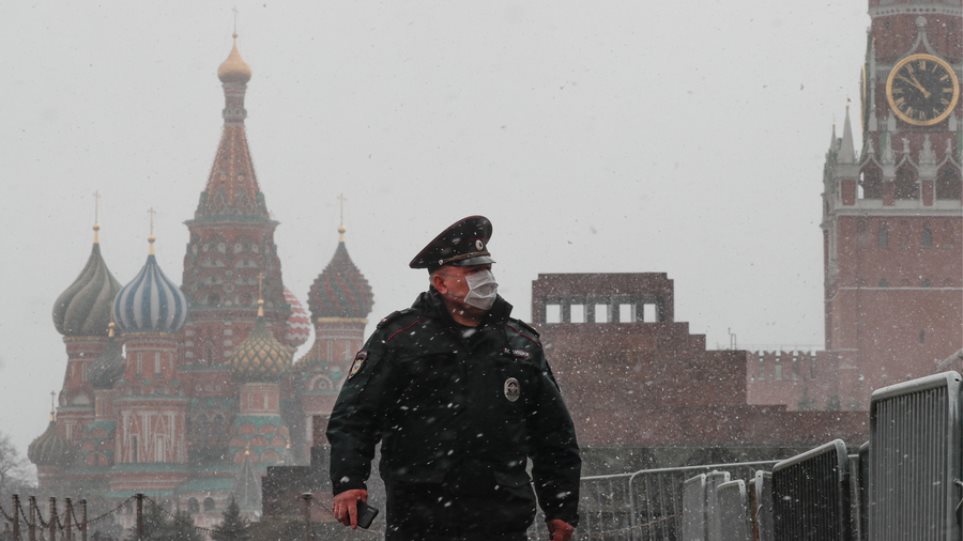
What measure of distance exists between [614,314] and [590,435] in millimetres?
3307

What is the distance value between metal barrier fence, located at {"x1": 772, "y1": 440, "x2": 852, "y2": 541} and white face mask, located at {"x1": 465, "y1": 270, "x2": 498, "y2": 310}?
1083 millimetres

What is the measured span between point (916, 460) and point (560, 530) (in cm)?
133

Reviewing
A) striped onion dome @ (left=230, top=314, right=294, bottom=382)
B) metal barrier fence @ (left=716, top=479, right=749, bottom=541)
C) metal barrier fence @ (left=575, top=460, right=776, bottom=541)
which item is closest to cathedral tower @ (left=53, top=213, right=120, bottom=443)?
striped onion dome @ (left=230, top=314, right=294, bottom=382)

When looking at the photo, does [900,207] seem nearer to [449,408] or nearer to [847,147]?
[847,147]

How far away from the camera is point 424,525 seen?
6.12 meters

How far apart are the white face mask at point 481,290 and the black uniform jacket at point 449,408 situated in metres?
0.05

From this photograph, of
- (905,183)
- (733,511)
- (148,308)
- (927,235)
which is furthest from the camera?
(148,308)

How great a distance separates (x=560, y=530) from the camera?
20.1ft

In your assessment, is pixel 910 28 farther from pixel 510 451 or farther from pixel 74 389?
pixel 510 451

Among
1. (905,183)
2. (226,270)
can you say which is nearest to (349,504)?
(905,183)

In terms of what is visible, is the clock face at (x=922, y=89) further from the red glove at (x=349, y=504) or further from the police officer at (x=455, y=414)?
the red glove at (x=349, y=504)

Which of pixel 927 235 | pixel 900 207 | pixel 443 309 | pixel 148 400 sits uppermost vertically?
pixel 900 207

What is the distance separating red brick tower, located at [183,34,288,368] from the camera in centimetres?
13688

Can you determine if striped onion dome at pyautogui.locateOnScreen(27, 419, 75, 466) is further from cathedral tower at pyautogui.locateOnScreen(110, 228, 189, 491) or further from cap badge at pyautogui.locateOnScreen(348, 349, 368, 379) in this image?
cap badge at pyautogui.locateOnScreen(348, 349, 368, 379)
